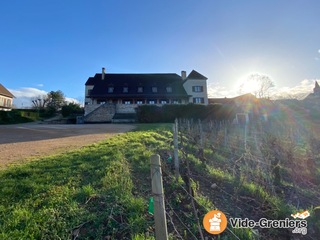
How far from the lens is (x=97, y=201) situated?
3.19m

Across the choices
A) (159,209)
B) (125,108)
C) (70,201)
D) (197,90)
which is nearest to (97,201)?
(70,201)

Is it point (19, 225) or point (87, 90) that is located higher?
point (87, 90)

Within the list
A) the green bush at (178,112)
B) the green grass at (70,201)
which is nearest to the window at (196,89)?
the green bush at (178,112)

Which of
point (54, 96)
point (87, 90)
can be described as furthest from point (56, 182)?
point (54, 96)

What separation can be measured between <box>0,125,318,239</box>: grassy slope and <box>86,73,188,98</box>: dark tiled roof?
33.8 metres

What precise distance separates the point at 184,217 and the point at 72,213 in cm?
163

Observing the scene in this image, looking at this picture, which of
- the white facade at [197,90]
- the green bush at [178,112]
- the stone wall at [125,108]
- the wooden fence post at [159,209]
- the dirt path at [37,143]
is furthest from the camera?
the white facade at [197,90]

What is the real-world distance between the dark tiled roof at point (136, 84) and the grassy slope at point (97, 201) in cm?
3383

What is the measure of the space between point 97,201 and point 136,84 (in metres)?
38.6

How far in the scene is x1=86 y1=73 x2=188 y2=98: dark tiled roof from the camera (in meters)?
38.5

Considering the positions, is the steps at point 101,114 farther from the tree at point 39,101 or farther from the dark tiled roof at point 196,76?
the tree at point 39,101

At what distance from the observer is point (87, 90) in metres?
43.5

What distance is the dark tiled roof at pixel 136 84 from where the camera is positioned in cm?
3847

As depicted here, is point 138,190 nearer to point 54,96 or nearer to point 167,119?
point 167,119
